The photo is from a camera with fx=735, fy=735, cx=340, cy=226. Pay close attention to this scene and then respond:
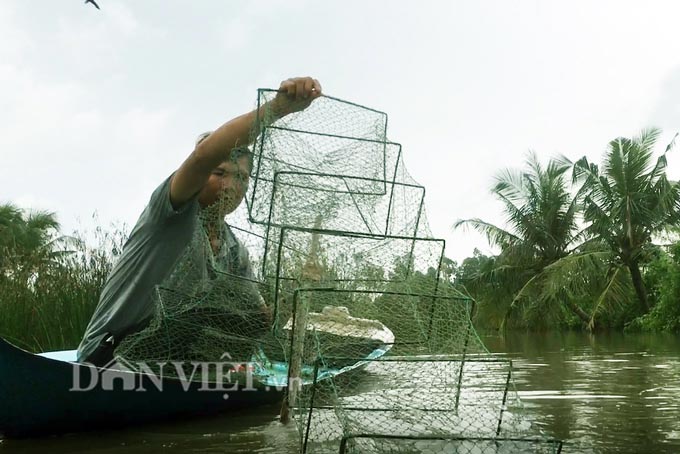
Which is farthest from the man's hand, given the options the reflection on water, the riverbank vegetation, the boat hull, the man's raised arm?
the riverbank vegetation

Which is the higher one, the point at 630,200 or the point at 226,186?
the point at 630,200

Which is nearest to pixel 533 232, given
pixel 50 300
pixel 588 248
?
pixel 588 248

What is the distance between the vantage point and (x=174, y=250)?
3.93 meters

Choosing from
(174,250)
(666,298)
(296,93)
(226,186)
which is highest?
(296,93)

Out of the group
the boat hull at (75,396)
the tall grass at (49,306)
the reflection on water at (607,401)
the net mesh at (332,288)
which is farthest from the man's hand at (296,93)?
the tall grass at (49,306)

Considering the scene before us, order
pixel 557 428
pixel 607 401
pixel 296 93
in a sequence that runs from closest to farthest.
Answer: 1. pixel 296 93
2. pixel 557 428
3. pixel 607 401

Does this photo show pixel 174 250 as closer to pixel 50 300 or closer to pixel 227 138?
pixel 227 138

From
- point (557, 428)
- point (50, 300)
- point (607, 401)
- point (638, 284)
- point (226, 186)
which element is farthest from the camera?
point (638, 284)

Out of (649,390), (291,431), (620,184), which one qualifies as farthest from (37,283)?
(620,184)

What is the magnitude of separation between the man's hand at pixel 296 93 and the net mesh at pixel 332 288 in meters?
0.15

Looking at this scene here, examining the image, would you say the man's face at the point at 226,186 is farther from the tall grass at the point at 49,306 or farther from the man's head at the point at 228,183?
the tall grass at the point at 49,306

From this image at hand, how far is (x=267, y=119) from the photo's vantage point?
3510 millimetres

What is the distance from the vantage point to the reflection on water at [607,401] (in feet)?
11.4

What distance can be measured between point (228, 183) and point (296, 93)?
2.60 ft
